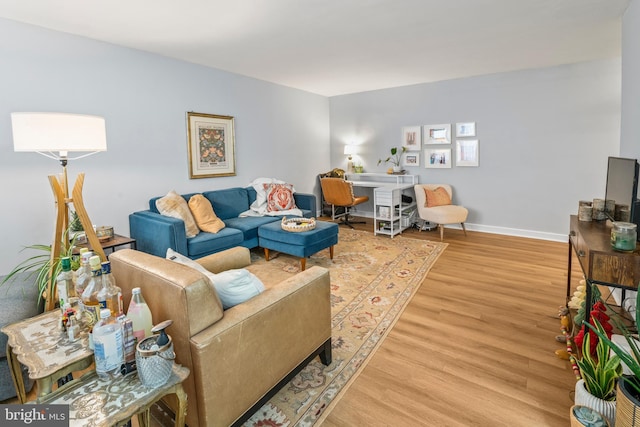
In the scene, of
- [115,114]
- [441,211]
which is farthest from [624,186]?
[115,114]

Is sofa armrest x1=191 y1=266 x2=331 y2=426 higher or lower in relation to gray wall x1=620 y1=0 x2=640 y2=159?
lower

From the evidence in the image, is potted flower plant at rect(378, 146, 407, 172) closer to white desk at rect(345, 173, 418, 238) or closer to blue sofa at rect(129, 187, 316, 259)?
white desk at rect(345, 173, 418, 238)

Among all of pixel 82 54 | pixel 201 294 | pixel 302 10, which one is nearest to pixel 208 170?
pixel 82 54

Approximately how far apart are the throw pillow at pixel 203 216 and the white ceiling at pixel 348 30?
65.4 inches

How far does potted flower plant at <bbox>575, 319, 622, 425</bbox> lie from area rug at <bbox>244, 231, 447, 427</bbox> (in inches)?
42.9

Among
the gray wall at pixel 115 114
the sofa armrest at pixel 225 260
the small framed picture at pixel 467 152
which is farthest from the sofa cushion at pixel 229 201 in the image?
the small framed picture at pixel 467 152

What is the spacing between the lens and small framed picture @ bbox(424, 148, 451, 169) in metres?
5.29

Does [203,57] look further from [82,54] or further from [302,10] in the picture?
[302,10]

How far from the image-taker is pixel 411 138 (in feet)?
18.4

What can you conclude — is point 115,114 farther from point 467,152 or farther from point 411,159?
point 467,152

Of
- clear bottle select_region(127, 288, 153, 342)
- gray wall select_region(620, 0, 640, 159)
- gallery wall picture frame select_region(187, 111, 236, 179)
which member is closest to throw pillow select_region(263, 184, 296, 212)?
gallery wall picture frame select_region(187, 111, 236, 179)

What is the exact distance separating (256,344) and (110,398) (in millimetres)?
576

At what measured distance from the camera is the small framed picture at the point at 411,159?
561cm

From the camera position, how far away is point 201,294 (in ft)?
4.18
